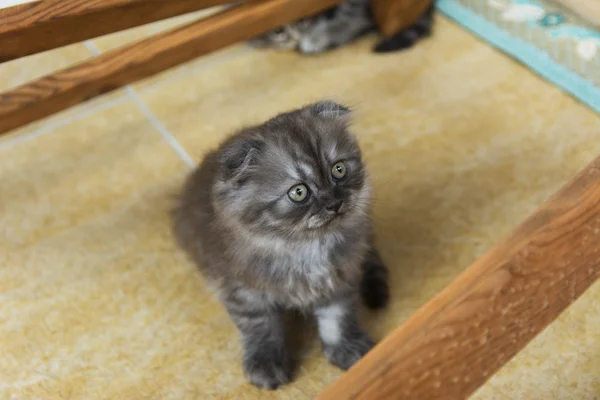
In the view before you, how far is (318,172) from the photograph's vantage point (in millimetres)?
1232

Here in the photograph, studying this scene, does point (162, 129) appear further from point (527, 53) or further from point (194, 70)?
point (527, 53)

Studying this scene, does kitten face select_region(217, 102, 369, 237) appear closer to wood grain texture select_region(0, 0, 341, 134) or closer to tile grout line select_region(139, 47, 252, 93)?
wood grain texture select_region(0, 0, 341, 134)

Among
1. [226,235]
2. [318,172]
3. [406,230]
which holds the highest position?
[318,172]

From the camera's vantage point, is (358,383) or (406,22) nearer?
(358,383)

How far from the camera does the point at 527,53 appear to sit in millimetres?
2260

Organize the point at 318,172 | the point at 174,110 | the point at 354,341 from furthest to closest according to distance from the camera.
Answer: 1. the point at 174,110
2. the point at 354,341
3. the point at 318,172

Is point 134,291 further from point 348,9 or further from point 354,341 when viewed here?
point 348,9

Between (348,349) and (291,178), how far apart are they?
50 centimetres

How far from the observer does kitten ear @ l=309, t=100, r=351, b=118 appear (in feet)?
4.39

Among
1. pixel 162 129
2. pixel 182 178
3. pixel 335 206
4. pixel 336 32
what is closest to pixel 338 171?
pixel 335 206

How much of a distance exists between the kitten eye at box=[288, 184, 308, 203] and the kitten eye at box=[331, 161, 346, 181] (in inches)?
3.1

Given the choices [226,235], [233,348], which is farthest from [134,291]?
[226,235]

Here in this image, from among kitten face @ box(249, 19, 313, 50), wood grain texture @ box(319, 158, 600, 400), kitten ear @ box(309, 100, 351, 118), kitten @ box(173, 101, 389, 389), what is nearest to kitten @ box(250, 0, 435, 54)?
kitten face @ box(249, 19, 313, 50)

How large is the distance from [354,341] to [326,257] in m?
0.26
